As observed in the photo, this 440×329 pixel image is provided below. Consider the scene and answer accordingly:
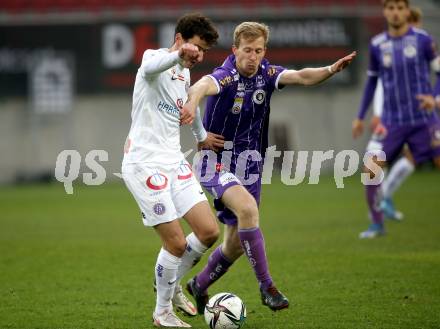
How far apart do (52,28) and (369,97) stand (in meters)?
14.5

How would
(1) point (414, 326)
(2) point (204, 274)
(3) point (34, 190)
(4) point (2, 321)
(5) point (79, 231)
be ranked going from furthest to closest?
(3) point (34, 190), (5) point (79, 231), (2) point (204, 274), (4) point (2, 321), (1) point (414, 326)

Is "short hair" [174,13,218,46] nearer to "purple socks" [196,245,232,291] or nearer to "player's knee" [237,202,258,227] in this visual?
"player's knee" [237,202,258,227]

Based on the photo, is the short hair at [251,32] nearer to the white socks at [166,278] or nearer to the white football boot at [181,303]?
→ the white socks at [166,278]

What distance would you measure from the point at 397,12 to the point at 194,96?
5.16 meters

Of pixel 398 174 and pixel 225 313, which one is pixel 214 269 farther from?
pixel 398 174

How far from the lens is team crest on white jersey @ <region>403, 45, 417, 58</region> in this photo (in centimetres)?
1130

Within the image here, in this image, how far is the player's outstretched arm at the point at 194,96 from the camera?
21.0 ft

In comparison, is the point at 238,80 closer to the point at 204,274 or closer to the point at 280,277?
the point at 204,274

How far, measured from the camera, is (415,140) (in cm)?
1134

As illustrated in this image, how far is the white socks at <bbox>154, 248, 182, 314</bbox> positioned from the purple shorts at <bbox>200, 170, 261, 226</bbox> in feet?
2.17

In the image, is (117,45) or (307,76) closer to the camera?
(307,76)

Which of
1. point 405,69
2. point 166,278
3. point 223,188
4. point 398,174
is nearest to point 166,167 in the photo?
point 223,188

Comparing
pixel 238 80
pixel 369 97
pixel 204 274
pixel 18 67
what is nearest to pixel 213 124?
pixel 238 80

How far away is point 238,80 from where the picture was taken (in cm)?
724
